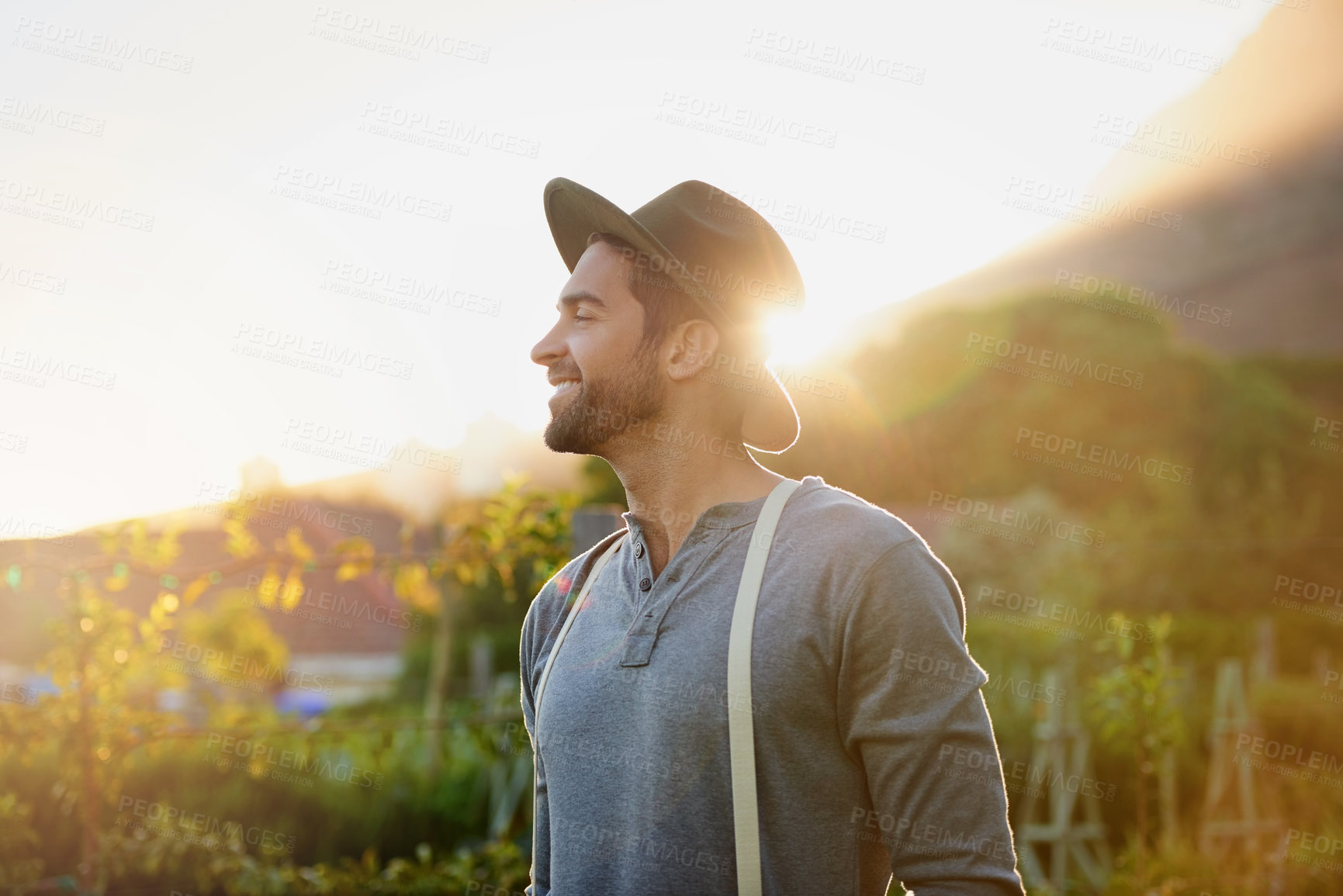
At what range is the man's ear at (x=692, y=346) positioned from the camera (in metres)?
1.81

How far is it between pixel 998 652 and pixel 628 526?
601 cm

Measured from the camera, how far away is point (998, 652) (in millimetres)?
7078

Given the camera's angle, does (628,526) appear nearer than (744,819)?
No

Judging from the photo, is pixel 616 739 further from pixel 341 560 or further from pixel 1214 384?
pixel 1214 384

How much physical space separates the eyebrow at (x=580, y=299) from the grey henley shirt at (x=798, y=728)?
0.49m

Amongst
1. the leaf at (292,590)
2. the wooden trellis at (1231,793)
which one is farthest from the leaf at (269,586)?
the wooden trellis at (1231,793)

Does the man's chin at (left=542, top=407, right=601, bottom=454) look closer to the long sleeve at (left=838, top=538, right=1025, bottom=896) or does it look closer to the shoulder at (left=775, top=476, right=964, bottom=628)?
the shoulder at (left=775, top=476, right=964, bottom=628)

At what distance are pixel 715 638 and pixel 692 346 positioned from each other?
0.61 metres

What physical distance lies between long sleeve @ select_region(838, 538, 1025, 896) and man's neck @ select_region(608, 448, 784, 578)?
16.2 inches

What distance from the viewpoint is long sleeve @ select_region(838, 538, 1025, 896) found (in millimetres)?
1305

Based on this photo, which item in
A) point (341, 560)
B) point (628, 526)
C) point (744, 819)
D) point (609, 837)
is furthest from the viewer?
point (341, 560)

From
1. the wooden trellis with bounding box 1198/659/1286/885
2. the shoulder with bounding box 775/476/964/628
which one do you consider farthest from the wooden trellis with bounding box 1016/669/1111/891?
the shoulder with bounding box 775/476/964/628

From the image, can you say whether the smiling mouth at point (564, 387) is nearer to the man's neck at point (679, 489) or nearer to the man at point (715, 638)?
the man at point (715, 638)

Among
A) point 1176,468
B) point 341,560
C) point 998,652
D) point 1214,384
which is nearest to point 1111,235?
point 1214,384
